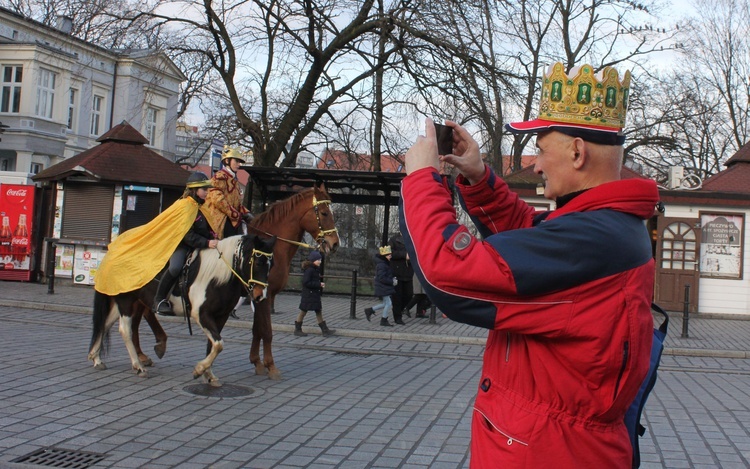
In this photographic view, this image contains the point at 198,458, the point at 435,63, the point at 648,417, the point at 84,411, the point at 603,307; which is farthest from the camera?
the point at 435,63

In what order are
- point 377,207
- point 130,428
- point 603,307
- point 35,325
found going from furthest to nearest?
Result: point 377,207 → point 35,325 → point 130,428 → point 603,307

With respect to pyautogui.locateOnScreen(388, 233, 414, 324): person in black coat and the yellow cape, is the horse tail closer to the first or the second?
the yellow cape

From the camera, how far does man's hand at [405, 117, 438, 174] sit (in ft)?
6.57

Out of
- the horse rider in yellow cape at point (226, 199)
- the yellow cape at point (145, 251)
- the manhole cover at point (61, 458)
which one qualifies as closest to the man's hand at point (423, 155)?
the manhole cover at point (61, 458)

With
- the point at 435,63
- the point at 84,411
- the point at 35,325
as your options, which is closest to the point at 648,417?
the point at 84,411

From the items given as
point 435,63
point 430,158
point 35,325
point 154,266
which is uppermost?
point 435,63

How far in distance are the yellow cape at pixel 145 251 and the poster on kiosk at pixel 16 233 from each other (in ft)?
44.3

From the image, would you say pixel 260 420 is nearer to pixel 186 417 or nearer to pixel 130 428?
pixel 186 417

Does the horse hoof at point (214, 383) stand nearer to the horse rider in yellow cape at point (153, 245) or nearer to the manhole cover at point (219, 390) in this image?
the manhole cover at point (219, 390)

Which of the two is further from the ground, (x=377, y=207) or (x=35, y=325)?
(x=377, y=207)

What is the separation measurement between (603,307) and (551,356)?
19 centimetres

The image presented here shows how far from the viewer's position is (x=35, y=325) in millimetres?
13227

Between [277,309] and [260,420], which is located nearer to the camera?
[260,420]

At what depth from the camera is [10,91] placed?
38.6 metres
